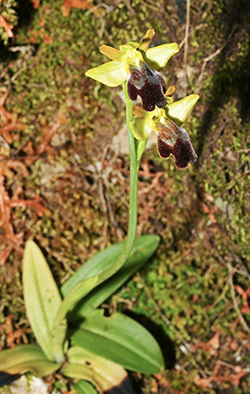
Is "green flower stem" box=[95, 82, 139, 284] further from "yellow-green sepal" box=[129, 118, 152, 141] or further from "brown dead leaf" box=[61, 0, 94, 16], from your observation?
"brown dead leaf" box=[61, 0, 94, 16]

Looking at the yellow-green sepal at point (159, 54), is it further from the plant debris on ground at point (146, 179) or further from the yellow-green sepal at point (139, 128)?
the plant debris on ground at point (146, 179)

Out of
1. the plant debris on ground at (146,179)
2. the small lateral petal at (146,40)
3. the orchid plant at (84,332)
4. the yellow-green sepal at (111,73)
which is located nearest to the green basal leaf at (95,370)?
the orchid plant at (84,332)

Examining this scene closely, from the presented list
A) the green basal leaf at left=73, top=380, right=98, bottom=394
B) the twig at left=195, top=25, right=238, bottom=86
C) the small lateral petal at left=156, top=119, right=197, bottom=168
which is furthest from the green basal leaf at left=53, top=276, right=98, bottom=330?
the twig at left=195, top=25, right=238, bottom=86

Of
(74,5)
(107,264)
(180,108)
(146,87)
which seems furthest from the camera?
(74,5)

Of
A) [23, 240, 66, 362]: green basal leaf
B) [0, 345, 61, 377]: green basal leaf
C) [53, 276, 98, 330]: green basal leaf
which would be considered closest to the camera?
[53, 276, 98, 330]: green basal leaf

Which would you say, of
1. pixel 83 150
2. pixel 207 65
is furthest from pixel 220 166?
pixel 83 150

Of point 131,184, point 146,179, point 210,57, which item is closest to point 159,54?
point 131,184

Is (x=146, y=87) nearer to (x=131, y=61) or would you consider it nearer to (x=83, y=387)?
(x=131, y=61)

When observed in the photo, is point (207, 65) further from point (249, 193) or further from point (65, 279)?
point (65, 279)
